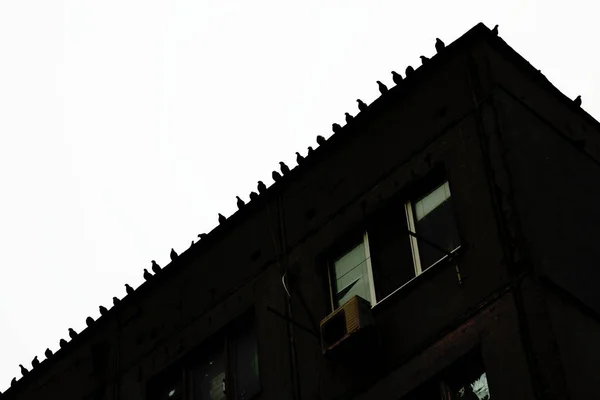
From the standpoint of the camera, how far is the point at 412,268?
15.5 m

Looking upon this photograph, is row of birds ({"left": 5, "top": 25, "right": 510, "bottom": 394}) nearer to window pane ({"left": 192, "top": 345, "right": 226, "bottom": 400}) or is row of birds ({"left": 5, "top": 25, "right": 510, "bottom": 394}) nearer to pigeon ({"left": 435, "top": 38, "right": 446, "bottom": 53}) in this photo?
pigeon ({"left": 435, "top": 38, "right": 446, "bottom": 53})

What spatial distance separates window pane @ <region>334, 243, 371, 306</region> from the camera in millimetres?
16125

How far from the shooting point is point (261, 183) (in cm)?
1850

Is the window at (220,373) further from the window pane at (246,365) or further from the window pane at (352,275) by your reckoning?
the window pane at (352,275)

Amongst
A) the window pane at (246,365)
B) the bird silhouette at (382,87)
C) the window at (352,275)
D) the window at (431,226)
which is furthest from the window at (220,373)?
the bird silhouette at (382,87)

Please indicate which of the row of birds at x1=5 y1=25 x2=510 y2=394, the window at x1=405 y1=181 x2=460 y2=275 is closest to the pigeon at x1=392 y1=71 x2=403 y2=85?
the row of birds at x1=5 y1=25 x2=510 y2=394

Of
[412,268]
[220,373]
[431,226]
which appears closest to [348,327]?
[412,268]

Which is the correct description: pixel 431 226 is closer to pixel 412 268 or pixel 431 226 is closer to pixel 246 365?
pixel 412 268

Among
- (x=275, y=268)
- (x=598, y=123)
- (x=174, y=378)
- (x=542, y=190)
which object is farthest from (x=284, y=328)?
(x=598, y=123)

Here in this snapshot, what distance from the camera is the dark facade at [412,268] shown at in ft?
45.1

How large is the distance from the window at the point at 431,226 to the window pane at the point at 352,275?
33.7 inches

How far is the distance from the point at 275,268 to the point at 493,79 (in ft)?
13.4

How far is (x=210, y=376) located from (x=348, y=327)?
3418 mm

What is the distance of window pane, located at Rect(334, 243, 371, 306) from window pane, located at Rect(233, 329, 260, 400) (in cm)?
163
